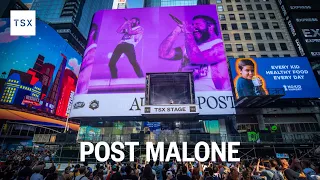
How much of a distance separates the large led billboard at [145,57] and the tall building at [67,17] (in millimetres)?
61868

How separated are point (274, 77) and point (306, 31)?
46.5 ft

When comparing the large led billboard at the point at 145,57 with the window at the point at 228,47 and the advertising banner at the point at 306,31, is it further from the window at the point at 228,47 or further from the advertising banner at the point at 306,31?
the advertising banner at the point at 306,31

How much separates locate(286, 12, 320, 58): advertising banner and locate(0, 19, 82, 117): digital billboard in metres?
48.9

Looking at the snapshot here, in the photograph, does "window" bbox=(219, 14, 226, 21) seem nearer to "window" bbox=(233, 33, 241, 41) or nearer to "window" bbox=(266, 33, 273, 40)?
"window" bbox=(233, 33, 241, 41)

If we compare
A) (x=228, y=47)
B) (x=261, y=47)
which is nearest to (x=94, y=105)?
(x=228, y=47)

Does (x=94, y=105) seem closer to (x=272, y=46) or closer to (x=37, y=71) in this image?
(x=37, y=71)

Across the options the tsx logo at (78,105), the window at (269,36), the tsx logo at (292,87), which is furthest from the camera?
the window at (269,36)

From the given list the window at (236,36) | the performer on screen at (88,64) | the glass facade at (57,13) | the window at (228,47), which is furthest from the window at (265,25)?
the glass facade at (57,13)

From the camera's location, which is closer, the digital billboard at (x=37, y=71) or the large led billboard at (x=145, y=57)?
the large led billboard at (x=145, y=57)

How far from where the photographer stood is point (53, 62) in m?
50.1

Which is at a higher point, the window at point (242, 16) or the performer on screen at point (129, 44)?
the window at point (242, 16)

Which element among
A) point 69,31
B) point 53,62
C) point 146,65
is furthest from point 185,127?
point 69,31

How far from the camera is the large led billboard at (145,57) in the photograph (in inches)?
1020

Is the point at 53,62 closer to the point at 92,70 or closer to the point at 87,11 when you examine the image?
the point at 92,70
